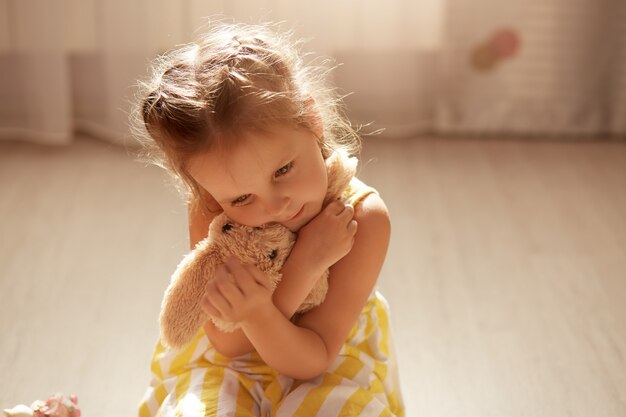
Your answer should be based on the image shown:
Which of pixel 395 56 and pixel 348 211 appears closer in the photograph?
pixel 348 211

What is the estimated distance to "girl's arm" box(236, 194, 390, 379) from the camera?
1.03 meters

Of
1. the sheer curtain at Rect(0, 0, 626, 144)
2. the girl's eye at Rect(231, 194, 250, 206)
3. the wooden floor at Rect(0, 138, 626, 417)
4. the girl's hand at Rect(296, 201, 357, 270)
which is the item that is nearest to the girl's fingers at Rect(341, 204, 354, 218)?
the girl's hand at Rect(296, 201, 357, 270)

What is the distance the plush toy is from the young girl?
1cm

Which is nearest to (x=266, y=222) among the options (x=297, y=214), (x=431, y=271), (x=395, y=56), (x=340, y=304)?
(x=297, y=214)

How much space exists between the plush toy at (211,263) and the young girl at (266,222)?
0.01 meters

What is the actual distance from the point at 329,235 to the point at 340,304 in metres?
0.09

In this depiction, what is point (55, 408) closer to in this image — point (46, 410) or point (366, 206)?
point (46, 410)

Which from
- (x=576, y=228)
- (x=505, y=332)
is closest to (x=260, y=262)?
(x=505, y=332)

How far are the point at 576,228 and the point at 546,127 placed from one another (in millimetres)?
454

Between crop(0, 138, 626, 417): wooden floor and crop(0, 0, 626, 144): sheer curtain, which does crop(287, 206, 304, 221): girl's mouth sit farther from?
crop(0, 0, 626, 144): sheer curtain

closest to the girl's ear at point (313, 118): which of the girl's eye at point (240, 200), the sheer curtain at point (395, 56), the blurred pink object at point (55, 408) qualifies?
the girl's eye at point (240, 200)

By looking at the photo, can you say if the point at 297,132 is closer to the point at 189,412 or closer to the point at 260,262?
the point at 260,262

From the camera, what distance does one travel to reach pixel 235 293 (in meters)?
0.94

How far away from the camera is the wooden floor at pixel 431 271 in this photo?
1.37 m
